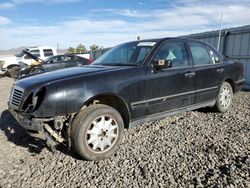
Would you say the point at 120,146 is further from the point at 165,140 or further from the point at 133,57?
Answer: the point at 133,57

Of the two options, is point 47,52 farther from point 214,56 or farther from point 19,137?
point 214,56

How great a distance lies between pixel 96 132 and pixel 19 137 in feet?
5.73

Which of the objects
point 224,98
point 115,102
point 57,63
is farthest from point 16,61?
point 115,102

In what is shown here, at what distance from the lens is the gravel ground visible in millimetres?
2836

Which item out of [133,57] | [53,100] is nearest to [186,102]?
[133,57]

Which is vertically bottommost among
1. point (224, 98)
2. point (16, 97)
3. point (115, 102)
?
point (224, 98)

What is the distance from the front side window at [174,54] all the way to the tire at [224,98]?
134cm

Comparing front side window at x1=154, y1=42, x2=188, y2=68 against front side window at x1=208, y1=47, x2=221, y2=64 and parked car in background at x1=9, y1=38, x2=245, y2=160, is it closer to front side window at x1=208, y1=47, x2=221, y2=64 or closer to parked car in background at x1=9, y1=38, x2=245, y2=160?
parked car in background at x1=9, y1=38, x2=245, y2=160

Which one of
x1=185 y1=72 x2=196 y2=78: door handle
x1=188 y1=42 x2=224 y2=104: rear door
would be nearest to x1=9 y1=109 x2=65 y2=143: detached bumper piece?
x1=185 y1=72 x2=196 y2=78: door handle

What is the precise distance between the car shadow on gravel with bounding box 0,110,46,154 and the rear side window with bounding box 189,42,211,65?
3105 mm

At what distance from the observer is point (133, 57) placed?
411cm

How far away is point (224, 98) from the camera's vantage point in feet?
17.7

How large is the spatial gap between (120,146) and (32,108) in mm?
1440

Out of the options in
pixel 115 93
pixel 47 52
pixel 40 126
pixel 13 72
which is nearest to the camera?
pixel 40 126
